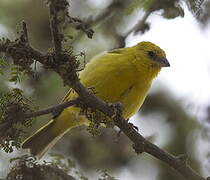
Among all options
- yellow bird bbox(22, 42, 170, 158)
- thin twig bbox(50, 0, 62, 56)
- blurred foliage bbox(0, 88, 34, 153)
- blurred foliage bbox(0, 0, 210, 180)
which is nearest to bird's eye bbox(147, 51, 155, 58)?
yellow bird bbox(22, 42, 170, 158)

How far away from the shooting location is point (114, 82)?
189 inches

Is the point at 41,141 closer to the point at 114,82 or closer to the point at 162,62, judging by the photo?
the point at 114,82

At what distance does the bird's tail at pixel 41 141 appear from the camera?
16.1 feet

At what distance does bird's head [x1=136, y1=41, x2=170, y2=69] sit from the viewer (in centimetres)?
530

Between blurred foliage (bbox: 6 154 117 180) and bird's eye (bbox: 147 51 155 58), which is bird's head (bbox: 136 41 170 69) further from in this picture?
blurred foliage (bbox: 6 154 117 180)

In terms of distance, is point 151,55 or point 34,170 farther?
point 151,55

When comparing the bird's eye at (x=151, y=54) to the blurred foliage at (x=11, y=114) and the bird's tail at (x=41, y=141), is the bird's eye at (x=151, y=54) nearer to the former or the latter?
the bird's tail at (x=41, y=141)

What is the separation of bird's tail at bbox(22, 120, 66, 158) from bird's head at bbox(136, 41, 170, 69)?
1.15 metres

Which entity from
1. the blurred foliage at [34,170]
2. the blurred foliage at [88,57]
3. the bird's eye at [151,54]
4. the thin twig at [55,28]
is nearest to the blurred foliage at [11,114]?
the blurred foliage at [34,170]

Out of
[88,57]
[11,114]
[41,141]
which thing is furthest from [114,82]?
[11,114]

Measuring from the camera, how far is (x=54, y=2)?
110 inches

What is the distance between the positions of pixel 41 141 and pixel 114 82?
994 mm

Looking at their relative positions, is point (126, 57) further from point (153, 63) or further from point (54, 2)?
point (54, 2)

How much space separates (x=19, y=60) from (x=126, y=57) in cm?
234
